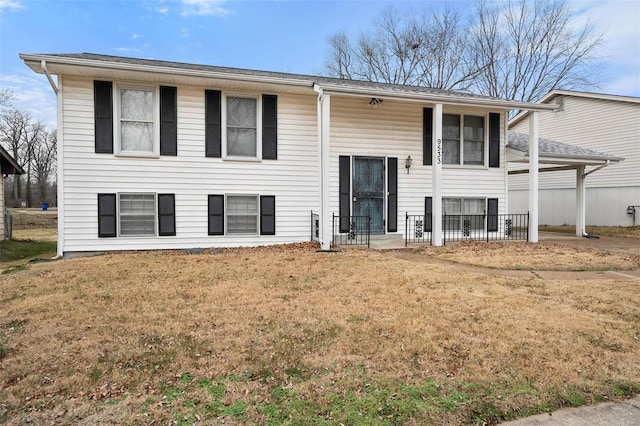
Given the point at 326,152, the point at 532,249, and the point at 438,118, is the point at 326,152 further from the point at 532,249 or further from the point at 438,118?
the point at 532,249

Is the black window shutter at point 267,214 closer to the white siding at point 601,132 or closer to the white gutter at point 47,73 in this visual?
the white gutter at point 47,73

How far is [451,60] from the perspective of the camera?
26547 mm

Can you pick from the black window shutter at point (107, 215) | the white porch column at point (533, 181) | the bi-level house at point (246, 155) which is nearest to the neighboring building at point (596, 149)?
the white porch column at point (533, 181)

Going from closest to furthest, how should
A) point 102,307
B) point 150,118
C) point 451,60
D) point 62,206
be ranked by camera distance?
point 102,307, point 62,206, point 150,118, point 451,60

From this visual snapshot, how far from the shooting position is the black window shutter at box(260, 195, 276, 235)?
9969 mm

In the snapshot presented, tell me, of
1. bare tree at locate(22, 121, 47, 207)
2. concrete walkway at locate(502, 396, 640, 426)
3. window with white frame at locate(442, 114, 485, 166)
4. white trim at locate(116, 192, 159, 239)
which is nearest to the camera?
concrete walkway at locate(502, 396, 640, 426)

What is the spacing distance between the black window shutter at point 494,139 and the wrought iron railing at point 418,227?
2.67 meters

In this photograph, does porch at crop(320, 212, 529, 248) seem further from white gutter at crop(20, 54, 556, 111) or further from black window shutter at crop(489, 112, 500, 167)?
white gutter at crop(20, 54, 556, 111)

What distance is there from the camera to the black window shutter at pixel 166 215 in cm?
933

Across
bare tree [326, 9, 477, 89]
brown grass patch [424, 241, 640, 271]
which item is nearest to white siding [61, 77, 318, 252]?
brown grass patch [424, 241, 640, 271]

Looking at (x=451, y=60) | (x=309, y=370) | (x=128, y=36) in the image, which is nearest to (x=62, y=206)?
(x=309, y=370)

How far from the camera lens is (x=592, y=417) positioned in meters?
2.56

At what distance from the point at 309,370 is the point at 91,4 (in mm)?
13658

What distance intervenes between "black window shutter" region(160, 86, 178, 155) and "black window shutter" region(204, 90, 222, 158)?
0.70 metres
